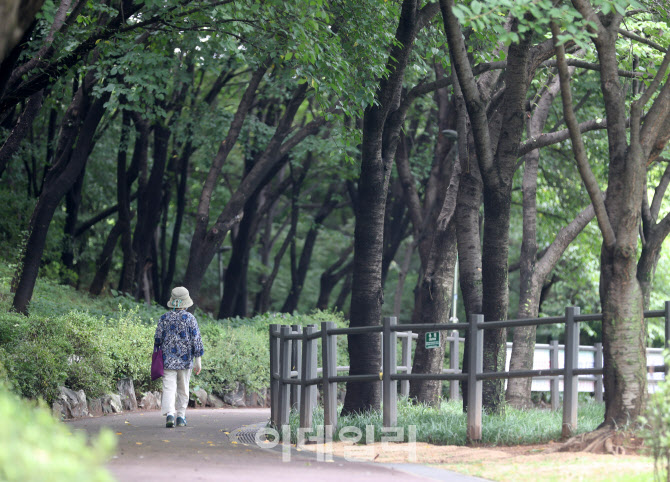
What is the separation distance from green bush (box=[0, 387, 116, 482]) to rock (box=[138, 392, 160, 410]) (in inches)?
466

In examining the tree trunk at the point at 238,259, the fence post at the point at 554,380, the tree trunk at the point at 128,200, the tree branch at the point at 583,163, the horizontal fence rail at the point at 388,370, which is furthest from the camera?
the tree trunk at the point at 238,259

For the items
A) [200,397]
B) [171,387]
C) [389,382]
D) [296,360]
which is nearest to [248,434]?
[296,360]

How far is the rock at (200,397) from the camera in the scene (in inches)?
685

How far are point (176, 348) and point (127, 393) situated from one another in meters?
3.83

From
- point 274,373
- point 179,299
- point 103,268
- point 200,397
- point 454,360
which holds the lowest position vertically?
point 200,397

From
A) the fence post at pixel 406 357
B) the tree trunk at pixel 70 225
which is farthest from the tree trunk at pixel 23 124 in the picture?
the fence post at pixel 406 357

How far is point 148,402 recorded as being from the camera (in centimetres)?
1569

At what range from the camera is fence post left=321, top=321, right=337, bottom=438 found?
1026cm

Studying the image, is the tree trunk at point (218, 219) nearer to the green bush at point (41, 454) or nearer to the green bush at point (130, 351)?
the green bush at point (130, 351)

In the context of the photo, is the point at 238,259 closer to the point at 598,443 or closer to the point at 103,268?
the point at 103,268

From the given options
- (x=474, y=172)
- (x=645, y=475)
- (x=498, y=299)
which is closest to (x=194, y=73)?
(x=474, y=172)

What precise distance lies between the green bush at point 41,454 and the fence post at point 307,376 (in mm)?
6832

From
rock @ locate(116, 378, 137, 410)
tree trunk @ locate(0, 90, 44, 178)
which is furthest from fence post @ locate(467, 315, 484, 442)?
tree trunk @ locate(0, 90, 44, 178)

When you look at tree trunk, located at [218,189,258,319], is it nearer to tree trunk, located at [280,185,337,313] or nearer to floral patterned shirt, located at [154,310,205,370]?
tree trunk, located at [280,185,337,313]
